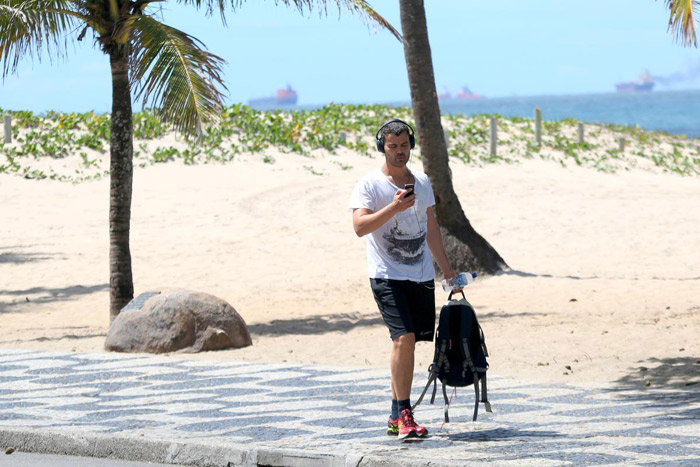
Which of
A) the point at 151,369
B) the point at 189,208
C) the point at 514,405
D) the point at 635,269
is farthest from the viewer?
the point at 189,208

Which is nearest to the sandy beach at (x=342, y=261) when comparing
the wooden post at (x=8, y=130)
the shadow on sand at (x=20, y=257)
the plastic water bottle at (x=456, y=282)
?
the shadow on sand at (x=20, y=257)

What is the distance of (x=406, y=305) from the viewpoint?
6621 mm

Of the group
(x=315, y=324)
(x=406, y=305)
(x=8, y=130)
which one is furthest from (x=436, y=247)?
(x=8, y=130)

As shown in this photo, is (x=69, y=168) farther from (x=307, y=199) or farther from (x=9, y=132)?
(x=307, y=199)

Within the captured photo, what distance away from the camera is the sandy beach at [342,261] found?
1149 centimetres

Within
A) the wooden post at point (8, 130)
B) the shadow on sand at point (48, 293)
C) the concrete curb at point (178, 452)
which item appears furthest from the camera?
the wooden post at point (8, 130)

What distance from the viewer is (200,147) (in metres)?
29.2

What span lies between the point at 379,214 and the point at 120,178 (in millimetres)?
7697

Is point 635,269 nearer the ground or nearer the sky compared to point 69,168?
nearer the ground

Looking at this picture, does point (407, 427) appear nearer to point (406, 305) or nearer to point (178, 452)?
point (406, 305)

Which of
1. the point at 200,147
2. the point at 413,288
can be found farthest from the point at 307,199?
the point at 413,288

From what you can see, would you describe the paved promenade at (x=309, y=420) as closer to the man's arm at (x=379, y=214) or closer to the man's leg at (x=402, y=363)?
Answer: the man's leg at (x=402, y=363)

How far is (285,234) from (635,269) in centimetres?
686

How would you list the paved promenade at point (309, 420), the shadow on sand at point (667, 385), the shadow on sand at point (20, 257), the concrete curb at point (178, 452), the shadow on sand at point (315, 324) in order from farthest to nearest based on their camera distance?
the shadow on sand at point (20, 257), the shadow on sand at point (315, 324), the shadow on sand at point (667, 385), the paved promenade at point (309, 420), the concrete curb at point (178, 452)
